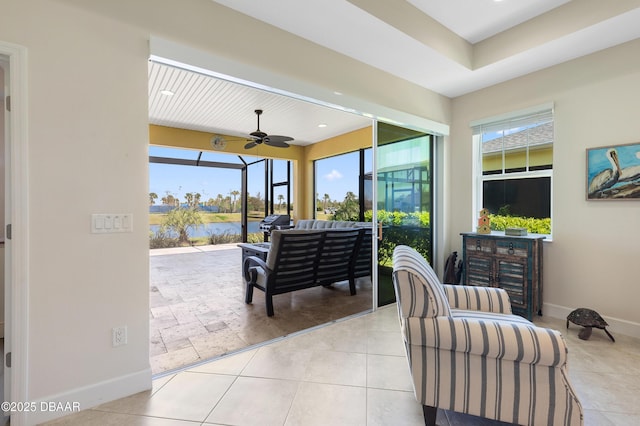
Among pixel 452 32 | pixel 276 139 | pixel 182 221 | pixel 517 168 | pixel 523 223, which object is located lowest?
pixel 182 221

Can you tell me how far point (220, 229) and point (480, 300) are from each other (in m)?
8.43

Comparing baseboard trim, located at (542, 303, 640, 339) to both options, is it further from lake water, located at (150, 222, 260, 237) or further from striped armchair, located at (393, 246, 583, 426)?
lake water, located at (150, 222, 260, 237)

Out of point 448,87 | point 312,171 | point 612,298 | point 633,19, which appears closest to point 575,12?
point 633,19

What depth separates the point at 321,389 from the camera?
198 centimetres

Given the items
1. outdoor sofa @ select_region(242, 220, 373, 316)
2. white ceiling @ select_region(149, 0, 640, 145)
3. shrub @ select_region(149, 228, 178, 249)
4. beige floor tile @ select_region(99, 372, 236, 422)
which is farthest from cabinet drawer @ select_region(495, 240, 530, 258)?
shrub @ select_region(149, 228, 178, 249)

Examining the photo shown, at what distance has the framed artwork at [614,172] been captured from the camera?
109 inches

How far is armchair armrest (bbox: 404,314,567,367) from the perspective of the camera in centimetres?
142

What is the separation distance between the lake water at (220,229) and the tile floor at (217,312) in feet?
11.3

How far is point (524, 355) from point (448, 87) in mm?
3392

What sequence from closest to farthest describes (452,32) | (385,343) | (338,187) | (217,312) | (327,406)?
(327,406)
(385,343)
(452,32)
(217,312)
(338,187)

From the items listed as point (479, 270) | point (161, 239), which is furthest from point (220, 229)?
point (479, 270)

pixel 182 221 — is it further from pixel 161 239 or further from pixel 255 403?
pixel 255 403

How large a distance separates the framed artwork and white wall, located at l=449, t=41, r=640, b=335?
0.21ft

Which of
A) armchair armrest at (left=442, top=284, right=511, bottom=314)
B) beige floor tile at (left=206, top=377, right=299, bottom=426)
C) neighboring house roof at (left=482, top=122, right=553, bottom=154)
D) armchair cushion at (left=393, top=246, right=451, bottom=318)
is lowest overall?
beige floor tile at (left=206, top=377, right=299, bottom=426)
